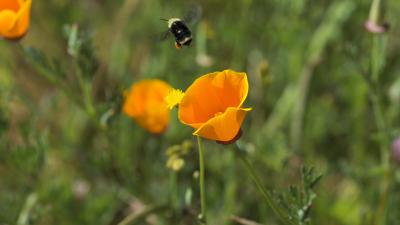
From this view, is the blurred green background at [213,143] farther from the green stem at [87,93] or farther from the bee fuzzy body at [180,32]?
the bee fuzzy body at [180,32]

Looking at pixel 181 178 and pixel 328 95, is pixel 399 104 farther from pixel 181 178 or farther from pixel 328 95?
pixel 181 178

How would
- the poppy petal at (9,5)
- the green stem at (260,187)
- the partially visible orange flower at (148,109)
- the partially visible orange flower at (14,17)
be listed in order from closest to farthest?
the green stem at (260,187)
the partially visible orange flower at (14,17)
the poppy petal at (9,5)
the partially visible orange flower at (148,109)

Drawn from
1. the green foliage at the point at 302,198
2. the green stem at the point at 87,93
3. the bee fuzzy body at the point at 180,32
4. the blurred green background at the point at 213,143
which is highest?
the bee fuzzy body at the point at 180,32

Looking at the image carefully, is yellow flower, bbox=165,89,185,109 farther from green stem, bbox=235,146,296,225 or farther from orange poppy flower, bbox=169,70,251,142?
green stem, bbox=235,146,296,225

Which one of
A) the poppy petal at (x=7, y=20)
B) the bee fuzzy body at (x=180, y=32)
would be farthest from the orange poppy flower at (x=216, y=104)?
the poppy petal at (x=7, y=20)

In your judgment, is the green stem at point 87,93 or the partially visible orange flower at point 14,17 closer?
the partially visible orange flower at point 14,17

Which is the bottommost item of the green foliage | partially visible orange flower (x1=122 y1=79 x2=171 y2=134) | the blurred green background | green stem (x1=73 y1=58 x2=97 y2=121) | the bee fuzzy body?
the blurred green background

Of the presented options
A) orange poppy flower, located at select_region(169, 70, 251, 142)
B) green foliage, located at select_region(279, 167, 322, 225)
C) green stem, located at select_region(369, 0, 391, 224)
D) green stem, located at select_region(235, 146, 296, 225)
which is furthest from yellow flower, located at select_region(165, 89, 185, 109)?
green stem, located at select_region(369, 0, 391, 224)

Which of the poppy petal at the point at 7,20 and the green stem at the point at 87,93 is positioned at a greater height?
the poppy petal at the point at 7,20
